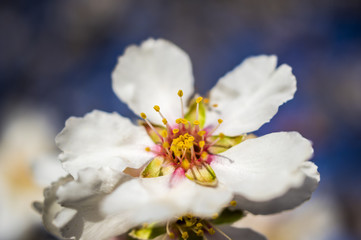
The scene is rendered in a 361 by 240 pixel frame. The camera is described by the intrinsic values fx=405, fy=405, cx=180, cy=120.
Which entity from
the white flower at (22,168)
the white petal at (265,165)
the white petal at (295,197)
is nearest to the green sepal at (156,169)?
the white petal at (265,165)

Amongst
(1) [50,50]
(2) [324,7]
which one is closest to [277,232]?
(2) [324,7]

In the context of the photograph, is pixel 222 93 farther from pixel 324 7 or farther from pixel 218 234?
pixel 324 7

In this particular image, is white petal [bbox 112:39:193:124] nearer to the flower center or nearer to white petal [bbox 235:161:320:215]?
the flower center

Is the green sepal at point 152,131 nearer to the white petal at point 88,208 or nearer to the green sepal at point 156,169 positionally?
the green sepal at point 156,169

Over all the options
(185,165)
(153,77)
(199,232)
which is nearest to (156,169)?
(185,165)

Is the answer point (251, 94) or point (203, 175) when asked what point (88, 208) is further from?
point (251, 94)

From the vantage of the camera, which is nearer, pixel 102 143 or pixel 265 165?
pixel 265 165
